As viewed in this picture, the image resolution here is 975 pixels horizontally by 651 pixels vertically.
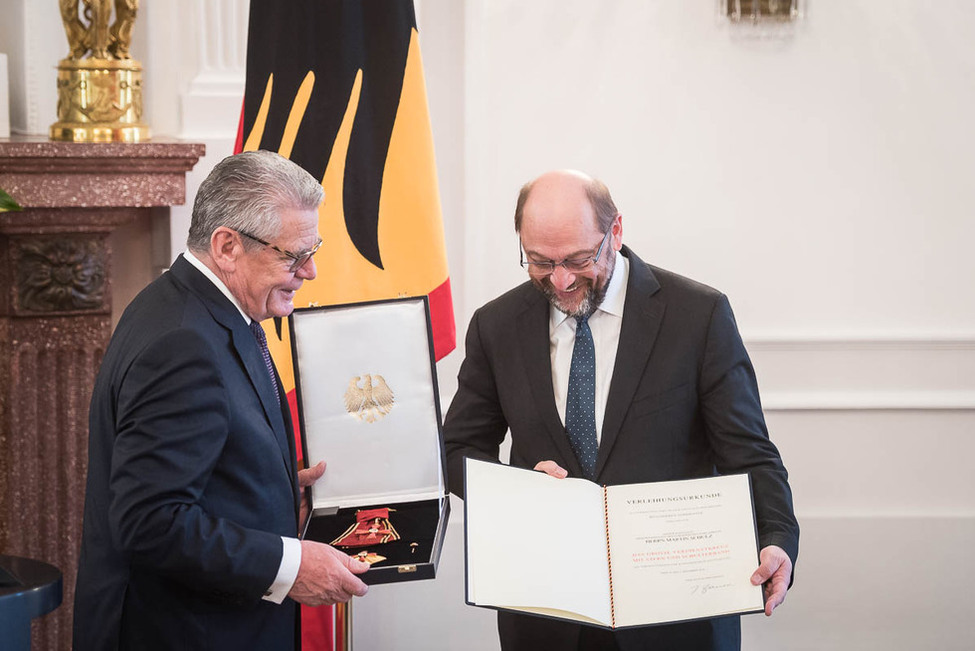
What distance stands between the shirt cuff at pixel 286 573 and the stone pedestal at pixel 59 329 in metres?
1.70

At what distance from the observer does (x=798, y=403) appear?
12.2 ft

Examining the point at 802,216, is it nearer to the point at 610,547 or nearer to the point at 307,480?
the point at 610,547

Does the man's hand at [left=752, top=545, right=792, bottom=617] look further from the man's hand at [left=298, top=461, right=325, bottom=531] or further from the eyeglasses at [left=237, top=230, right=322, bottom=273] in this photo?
the eyeglasses at [left=237, top=230, right=322, bottom=273]

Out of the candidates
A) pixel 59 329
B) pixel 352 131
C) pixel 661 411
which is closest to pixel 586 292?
pixel 661 411

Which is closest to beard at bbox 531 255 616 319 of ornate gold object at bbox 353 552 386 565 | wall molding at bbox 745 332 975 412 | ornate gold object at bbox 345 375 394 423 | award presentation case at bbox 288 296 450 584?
award presentation case at bbox 288 296 450 584

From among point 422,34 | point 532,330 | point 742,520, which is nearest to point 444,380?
point 422,34

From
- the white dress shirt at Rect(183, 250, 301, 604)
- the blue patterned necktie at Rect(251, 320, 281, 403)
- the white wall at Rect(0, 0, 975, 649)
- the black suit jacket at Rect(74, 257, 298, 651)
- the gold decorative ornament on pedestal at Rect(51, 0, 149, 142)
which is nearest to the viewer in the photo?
the black suit jacket at Rect(74, 257, 298, 651)

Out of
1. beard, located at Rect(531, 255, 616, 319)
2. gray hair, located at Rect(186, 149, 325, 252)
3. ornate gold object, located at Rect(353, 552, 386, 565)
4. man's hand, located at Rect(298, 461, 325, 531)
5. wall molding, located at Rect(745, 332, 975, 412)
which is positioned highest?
gray hair, located at Rect(186, 149, 325, 252)

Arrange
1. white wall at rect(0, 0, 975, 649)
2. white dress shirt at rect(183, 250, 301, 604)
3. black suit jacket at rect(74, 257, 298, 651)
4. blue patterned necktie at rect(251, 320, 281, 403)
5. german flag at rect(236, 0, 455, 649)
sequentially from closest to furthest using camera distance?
black suit jacket at rect(74, 257, 298, 651), white dress shirt at rect(183, 250, 301, 604), blue patterned necktie at rect(251, 320, 281, 403), german flag at rect(236, 0, 455, 649), white wall at rect(0, 0, 975, 649)

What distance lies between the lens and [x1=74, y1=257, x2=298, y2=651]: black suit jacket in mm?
1692

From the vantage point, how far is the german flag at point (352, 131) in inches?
118

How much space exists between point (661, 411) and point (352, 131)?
4.37ft

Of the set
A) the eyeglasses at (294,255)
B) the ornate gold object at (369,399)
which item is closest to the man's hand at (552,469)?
the ornate gold object at (369,399)

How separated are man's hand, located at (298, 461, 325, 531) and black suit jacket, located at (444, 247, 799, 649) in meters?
0.29
